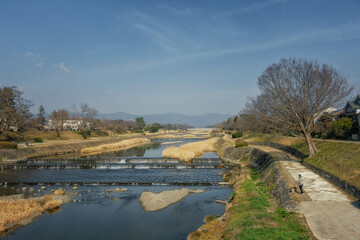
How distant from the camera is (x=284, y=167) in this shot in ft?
91.7

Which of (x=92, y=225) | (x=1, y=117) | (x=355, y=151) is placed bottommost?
(x=92, y=225)

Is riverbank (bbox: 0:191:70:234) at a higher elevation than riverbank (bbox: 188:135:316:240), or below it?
below

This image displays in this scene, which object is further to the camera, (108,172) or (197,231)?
(108,172)

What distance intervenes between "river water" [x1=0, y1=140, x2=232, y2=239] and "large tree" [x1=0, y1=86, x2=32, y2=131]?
32225 mm

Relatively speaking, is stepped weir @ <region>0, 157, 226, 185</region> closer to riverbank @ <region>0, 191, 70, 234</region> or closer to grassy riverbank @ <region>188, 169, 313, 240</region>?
riverbank @ <region>0, 191, 70, 234</region>

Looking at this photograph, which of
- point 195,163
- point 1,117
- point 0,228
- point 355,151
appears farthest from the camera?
point 1,117

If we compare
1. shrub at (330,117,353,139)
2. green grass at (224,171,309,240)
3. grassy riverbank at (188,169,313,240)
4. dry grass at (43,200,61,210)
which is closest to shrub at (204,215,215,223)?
grassy riverbank at (188,169,313,240)

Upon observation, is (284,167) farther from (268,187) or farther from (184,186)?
(184,186)

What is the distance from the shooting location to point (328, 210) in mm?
15711

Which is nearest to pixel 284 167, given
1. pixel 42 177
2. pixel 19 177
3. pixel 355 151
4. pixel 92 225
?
pixel 355 151

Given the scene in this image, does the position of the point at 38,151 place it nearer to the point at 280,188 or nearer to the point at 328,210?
the point at 280,188

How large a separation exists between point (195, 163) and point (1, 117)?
5648 centimetres

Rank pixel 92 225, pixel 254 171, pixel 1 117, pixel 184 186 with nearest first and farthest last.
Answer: pixel 92 225, pixel 184 186, pixel 254 171, pixel 1 117

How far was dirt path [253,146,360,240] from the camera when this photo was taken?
1277 cm
